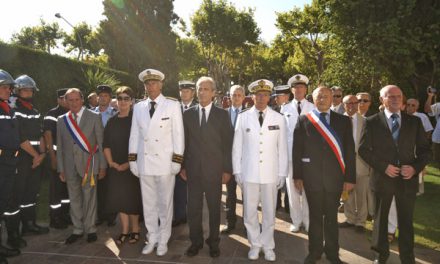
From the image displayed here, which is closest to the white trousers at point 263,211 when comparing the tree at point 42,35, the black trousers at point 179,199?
the black trousers at point 179,199

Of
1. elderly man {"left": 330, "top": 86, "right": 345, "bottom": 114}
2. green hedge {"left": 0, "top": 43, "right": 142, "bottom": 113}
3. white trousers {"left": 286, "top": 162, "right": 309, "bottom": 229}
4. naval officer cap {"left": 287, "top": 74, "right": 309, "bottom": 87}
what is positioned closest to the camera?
white trousers {"left": 286, "top": 162, "right": 309, "bottom": 229}

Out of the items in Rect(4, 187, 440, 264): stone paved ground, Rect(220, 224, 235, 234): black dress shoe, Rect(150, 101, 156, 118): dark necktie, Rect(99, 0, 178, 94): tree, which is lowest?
Rect(4, 187, 440, 264): stone paved ground

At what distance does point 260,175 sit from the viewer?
429 cm

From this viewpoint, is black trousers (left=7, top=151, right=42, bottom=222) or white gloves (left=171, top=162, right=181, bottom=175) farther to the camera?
black trousers (left=7, top=151, right=42, bottom=222)

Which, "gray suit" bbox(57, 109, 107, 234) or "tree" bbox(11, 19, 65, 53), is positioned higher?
"tree" bbox(11, 19, 65, 53)

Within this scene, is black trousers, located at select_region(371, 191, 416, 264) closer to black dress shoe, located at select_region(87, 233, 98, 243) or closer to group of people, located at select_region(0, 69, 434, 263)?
group of people, located at select_region(0, 69, 434, 263)

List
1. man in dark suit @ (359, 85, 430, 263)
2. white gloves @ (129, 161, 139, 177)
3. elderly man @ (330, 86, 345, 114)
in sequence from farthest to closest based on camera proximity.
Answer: elderly man @ (330, 86, 345, 114)
white gloves @ (129, 161, 139, 177)
man in dark suit @ (359, 85, 430, 263)

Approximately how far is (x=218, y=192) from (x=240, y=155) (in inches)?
22.8

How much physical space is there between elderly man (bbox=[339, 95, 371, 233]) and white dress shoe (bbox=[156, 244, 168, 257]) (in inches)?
114

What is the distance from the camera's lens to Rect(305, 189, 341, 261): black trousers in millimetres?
4055

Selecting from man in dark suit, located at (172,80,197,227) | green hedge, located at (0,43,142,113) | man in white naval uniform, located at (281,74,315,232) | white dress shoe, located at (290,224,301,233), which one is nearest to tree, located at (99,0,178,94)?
green hedge, located at (0,43,142,113)

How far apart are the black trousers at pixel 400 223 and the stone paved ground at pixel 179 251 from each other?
0.39 m

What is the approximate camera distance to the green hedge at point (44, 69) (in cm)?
987

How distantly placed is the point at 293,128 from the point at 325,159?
1594mm
